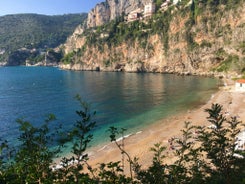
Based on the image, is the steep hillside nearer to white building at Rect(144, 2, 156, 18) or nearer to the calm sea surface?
white building at Rect(144, 2, 156, 18)

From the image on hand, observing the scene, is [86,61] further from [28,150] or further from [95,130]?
[28,150]

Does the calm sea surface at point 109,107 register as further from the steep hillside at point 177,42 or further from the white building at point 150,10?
the white building at point 150,10

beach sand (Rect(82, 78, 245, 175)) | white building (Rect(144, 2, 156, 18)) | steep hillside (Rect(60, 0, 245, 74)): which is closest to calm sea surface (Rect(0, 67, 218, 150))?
beach sand (Rect(82, 78, 245, 175))

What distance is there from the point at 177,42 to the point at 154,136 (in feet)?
344

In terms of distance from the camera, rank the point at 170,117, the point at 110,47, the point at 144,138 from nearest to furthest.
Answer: the point at 144,138
the point at 170,117
the point at 110,47

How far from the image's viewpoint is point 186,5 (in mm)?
141500

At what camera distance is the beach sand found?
2895cm

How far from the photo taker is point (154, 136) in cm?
3559

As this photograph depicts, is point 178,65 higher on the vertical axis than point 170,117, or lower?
higher

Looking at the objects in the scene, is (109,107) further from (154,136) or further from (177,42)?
(177,42)

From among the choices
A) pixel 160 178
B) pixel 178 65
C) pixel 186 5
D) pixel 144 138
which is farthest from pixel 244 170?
pixel 186 5

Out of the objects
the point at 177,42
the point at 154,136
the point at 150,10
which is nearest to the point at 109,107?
the point at 154,136

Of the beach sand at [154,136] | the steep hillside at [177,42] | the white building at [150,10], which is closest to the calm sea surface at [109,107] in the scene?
the beach sand at [154,136]

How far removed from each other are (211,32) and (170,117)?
293 feet
